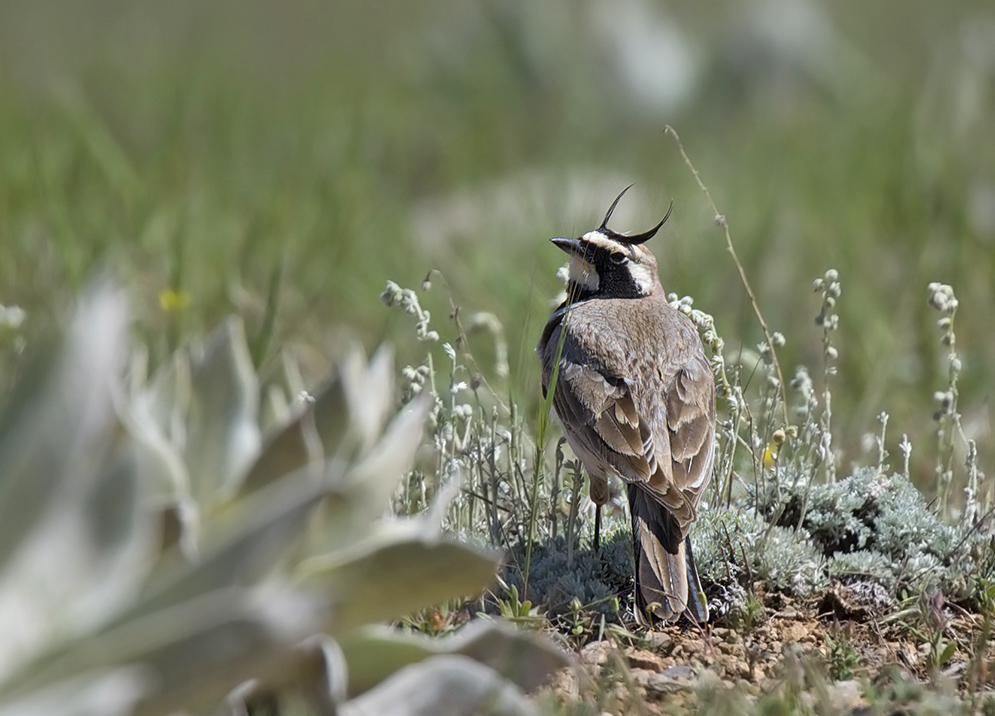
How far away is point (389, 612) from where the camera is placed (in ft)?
6.58

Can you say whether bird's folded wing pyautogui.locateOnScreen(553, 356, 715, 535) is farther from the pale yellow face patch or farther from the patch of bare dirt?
the pale yellow face patch

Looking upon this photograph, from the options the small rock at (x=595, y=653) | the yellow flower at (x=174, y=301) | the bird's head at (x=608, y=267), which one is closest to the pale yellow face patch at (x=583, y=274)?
the bird's head at (x=608, y=267)

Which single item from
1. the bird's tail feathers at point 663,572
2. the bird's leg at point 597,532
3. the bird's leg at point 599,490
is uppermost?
the bird's leg at point 599,490

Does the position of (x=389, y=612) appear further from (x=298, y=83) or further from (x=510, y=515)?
(x=298, y=83)

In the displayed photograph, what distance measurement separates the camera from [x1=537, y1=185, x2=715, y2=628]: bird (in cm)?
297

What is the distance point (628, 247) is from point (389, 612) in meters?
1.97

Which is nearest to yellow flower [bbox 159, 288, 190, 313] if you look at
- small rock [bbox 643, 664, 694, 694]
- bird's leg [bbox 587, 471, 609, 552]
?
bird's leg [bbox 587, 471, 609, 552]

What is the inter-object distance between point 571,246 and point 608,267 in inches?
7.8

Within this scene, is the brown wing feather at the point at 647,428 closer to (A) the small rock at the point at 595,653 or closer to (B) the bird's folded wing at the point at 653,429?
(B) the bird's folded wing at the point at 653,429

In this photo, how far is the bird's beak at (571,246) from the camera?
144 inches

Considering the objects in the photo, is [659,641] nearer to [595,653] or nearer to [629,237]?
[595,653]

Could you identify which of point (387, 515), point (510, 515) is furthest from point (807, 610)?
point (387, 515)

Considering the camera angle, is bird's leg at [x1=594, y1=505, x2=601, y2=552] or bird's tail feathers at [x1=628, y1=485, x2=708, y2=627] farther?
bird's leg at [x1=594, y1=505, x2=601, y2=552]

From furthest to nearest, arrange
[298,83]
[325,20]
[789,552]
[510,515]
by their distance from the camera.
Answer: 1. [325,20]
2. [298,83]
3. [510,515]
4. [789,552]
